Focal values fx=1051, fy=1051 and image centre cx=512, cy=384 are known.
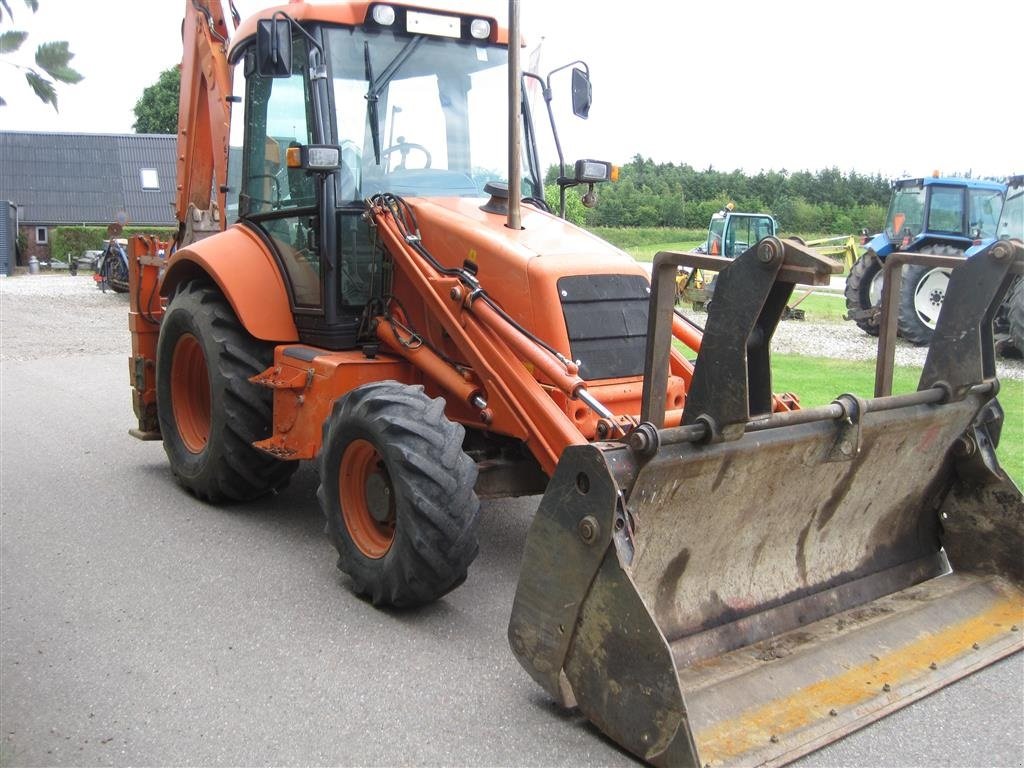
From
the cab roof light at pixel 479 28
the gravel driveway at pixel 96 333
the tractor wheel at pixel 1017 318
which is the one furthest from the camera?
the gravel driveway at pixel 96 333

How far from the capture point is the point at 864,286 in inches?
706

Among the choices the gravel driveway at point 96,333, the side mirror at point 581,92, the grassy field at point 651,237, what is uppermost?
the side mirror at point 581,92

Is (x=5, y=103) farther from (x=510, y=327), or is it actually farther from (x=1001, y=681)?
(x=1001, y=681)

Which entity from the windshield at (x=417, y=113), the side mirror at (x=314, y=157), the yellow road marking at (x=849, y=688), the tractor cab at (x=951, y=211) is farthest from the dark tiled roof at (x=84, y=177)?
the yellow road marking at (x=849, y=688)

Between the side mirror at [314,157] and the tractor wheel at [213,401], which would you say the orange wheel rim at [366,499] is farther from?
the side mirror at [314,157]

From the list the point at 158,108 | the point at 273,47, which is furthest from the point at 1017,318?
the point at 158,108

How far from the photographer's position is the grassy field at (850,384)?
28.4 feet

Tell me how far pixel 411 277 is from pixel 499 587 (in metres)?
1.63

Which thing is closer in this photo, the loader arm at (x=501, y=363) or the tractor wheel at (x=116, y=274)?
the loader arm at (x=501, y=363)

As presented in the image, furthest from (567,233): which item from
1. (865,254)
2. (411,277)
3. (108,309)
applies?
(108,309)

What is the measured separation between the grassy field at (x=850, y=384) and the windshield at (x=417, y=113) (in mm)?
3938

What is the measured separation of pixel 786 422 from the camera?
13.3 ft

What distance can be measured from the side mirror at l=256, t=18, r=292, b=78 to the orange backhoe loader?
0.04ft

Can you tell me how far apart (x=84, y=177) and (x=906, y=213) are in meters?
33.3
